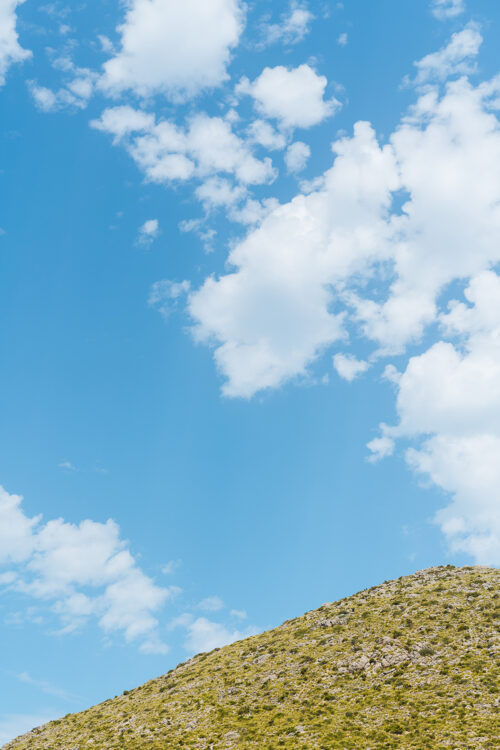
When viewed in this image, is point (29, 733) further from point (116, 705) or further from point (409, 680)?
point (409, 680)

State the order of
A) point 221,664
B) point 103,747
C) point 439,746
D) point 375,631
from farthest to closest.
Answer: point 221,664 → point 375,631 → point 103,747 → point 439,746

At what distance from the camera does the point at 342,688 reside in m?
54.2

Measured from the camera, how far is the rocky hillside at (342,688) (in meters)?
46.8

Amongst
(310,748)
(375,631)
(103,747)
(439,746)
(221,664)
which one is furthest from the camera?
(221,664)

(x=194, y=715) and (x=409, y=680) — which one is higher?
(x=409, y=680)

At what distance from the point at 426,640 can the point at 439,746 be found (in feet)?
54.8

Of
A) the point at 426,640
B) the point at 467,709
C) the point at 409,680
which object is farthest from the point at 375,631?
the point at 467,709

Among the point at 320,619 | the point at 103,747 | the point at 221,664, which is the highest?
the point at 320,619

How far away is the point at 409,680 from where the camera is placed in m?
52.9

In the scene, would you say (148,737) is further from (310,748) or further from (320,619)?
(320,619)

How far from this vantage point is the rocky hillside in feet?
154

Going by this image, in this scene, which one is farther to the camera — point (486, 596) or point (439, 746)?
point (486, 596)

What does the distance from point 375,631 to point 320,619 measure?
426 inches

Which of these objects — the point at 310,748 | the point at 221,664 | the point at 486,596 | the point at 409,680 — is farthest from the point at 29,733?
the point at 486,596
